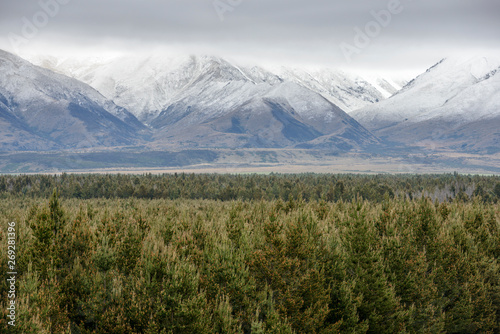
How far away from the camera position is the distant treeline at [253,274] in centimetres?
2512

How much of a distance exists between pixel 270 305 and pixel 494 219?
1322 inches

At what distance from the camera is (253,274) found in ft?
102

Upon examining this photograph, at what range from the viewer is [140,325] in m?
25.1

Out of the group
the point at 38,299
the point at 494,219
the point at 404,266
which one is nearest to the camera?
the point at 38,299

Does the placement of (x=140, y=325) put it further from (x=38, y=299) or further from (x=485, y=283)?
(x=485, y=283)

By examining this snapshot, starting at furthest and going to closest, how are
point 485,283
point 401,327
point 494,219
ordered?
point 494,219, point 485,283, point 401,327

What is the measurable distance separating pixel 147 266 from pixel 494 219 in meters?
40.4

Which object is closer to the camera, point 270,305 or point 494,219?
point 270,305

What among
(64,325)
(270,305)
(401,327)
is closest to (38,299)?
(64,325)

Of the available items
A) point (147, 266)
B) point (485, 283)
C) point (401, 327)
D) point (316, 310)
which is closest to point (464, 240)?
point (485, 283)

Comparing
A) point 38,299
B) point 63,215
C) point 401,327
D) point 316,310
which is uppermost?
point 63,215

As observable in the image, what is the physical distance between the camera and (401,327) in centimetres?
3603

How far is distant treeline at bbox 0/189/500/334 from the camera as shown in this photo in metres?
25.1

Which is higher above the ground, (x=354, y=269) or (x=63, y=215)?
(x=63, y=215)
